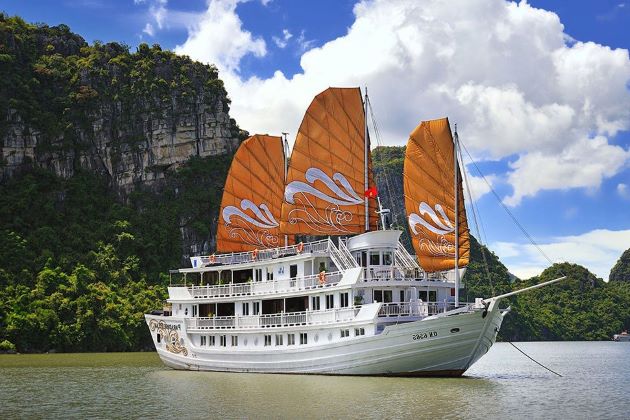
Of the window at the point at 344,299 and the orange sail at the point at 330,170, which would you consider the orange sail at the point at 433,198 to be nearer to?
the orange sail at the point at 330,170

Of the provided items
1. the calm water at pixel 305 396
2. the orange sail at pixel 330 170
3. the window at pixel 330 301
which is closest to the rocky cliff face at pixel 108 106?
the calm water at pixel 305 396

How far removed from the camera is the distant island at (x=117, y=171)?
247 ft

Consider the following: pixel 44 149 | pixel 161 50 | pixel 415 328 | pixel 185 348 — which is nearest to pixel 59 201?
pixel 44 149

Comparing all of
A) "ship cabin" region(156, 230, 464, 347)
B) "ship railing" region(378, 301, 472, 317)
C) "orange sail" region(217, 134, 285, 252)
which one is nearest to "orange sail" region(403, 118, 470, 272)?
"ship cabin" region(156, 230, 464, 347)

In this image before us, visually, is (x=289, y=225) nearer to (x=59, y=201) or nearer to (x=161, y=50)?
(x=59, y=201)

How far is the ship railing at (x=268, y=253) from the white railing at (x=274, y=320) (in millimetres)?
2531

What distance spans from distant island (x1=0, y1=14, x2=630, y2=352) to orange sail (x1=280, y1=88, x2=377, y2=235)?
37159mm

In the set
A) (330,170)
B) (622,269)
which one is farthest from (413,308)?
(622,269)

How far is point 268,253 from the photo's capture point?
36.1 metres

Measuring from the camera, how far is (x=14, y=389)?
27.5 m

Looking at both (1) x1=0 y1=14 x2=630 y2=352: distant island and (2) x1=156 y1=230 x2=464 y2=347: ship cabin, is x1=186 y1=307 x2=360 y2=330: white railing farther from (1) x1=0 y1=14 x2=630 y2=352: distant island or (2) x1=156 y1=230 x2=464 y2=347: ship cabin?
(1) x1=0 y1=14 x2=630 y2=352: distant island

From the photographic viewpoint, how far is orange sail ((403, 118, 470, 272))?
30391 mm

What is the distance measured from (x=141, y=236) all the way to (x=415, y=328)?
61.5 m

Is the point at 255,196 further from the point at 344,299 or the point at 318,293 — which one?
the point at 344,299
